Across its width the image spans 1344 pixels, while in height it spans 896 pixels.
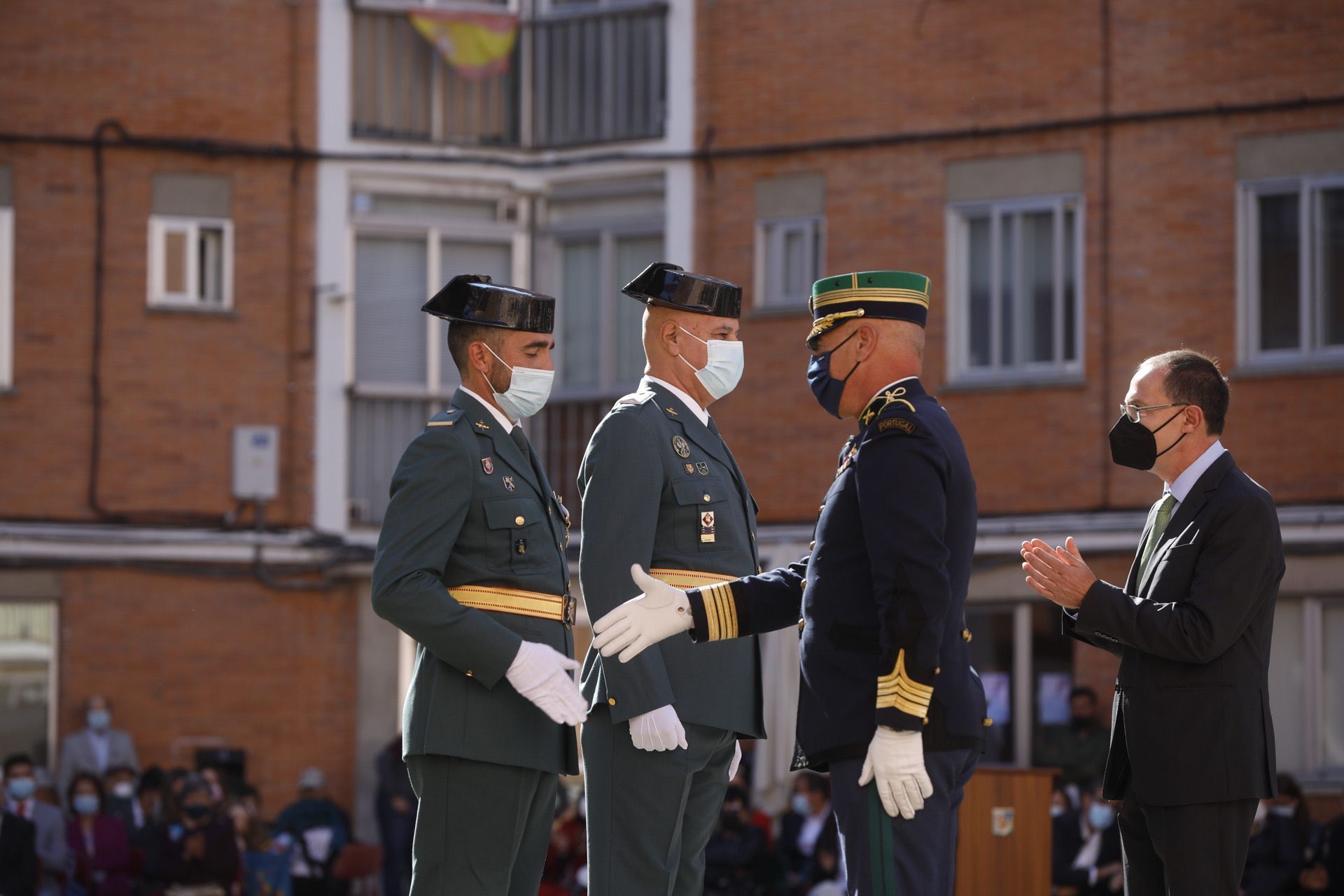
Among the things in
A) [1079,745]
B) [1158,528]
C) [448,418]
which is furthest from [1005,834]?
[1079,745]

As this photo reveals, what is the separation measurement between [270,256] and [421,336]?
66.8 inches

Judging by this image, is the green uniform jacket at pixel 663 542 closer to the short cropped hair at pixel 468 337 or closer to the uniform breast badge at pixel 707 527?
the uniform breast badge at pixel 707 527

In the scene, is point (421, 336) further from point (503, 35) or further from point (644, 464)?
point (644, 464)

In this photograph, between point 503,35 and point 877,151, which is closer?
point 877,151

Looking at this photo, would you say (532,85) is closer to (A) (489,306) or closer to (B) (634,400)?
(A) (489,306)

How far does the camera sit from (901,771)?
18.1 ft

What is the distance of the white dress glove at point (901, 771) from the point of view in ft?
18.1

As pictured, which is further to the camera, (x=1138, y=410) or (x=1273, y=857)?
(x=1273, y=857)

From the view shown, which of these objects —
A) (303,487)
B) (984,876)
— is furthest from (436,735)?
(303,487)

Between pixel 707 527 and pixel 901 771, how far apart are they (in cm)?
157

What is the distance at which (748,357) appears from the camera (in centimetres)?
2005

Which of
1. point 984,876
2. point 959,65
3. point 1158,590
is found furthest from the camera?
point 959,65

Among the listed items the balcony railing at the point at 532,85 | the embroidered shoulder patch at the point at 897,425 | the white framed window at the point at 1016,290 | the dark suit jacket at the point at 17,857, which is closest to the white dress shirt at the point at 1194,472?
the embroidered shoulder patch at the point at 897,425

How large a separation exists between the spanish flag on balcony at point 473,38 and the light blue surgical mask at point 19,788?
8170mm
